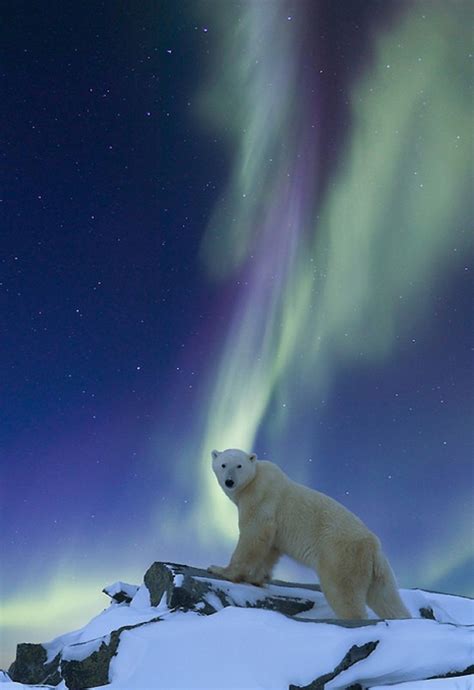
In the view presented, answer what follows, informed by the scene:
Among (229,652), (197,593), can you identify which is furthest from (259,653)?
(197,593)

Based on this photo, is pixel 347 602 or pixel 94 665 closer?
pixel 94 665

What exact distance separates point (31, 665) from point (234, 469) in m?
3.88

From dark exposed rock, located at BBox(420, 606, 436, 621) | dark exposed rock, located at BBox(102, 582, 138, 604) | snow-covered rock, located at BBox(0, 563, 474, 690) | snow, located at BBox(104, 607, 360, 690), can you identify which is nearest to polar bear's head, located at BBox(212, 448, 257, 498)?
snow-covered rock, located at BBox(0, 563, 474, 690)

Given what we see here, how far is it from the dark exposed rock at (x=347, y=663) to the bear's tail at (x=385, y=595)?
197 centimetres

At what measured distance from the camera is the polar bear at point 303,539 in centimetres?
806

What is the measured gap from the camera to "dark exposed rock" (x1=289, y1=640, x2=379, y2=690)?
5.91 meters

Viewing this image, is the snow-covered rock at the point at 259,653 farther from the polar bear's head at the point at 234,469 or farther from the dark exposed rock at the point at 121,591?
the dark exposed rock at the point at 121,591

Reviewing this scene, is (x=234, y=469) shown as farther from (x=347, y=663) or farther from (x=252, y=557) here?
(x=347, y=663)

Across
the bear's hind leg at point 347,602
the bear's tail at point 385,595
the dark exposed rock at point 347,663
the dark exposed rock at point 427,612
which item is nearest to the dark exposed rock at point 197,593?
the bear's hind leg at point 347,602

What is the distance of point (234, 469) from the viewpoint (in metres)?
9.39

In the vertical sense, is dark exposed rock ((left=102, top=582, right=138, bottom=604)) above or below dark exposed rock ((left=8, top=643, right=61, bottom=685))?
above

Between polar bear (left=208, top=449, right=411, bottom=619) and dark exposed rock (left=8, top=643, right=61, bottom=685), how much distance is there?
2554 millimetres

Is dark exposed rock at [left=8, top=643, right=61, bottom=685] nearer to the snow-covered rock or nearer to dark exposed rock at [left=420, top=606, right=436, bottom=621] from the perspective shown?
the snow-covered rock

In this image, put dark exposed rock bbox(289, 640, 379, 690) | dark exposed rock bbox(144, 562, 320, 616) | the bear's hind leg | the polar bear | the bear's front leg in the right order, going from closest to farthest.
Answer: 1. dark exposed rock bbox(289, 640, 379, 690)
2. dark exposed rock bbox(144, 562, 320, 616)
3. the bear's hind leg
4. the polar bear
5. the bear's front leg
